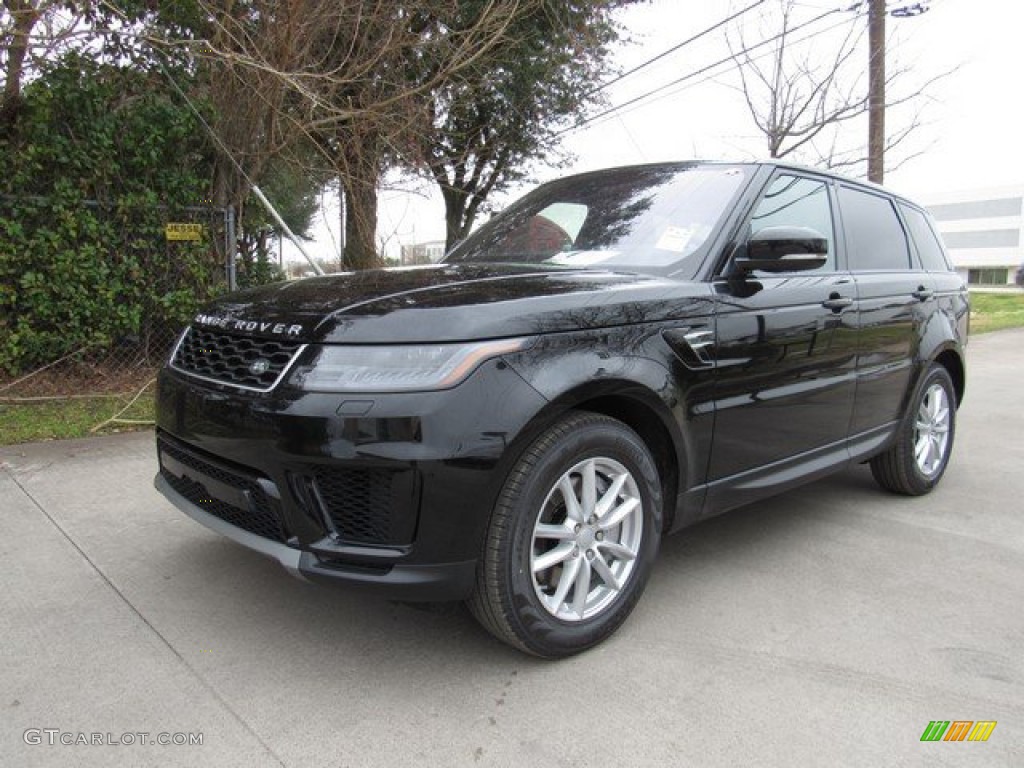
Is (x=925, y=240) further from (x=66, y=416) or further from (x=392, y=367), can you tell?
(x=66, y=416)

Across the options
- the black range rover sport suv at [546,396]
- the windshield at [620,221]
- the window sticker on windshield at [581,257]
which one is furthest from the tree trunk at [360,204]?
the window sticker on windshield at [581,257]

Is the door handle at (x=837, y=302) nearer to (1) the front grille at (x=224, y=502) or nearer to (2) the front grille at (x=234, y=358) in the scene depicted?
(2) the front grille at (x=234, y=358)

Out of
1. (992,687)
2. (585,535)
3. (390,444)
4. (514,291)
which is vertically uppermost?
(514,291)

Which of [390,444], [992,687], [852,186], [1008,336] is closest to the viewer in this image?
[390,444]

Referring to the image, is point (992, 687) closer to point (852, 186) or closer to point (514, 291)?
point (514, 291)

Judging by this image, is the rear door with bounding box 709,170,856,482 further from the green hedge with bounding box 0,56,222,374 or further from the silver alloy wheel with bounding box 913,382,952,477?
the green hedge with bounding box 0,56,222,374

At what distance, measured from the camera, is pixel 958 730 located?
7.55 ft

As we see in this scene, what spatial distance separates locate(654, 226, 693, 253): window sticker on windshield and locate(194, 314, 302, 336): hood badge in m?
1.60

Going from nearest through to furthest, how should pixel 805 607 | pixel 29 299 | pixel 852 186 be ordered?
pixel 805 607 → pixel 852 186 → pixel 29 299

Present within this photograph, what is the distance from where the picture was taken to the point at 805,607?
10.1ft

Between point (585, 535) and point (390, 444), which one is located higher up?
point (390, 444)

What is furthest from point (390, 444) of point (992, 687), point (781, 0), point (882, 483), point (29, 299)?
point (781, 0)

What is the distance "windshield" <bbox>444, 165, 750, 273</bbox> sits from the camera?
3213mm

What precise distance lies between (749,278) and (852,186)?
1483 mm
